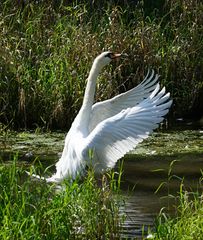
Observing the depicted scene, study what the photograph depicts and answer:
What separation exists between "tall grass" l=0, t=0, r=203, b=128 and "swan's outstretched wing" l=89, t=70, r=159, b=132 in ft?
5.12

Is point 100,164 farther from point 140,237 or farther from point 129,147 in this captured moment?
point 140,237

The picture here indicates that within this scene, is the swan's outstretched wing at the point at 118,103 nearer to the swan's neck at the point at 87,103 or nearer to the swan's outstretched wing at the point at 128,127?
the swan's neck at the point at 87,103

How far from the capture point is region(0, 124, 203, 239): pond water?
25.7ft

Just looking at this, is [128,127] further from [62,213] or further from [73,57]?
[73,57]

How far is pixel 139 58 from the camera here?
12.1m

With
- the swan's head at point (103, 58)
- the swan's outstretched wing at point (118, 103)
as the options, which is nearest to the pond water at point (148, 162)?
the swan's outstretched wing at point (118, 103)

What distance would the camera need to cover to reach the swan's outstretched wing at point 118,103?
9508 millimetres

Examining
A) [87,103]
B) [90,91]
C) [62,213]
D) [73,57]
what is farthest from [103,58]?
[62,213]

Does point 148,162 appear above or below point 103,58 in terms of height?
below

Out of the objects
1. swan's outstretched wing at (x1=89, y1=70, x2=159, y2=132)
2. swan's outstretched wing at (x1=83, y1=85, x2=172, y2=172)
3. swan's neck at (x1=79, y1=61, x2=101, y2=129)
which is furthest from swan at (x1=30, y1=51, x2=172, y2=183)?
swan's outstretched wing at (x1=89, y1=70, x2=159, y2=132)

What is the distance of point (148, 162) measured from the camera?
9.75 metres

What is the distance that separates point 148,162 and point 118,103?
690mm

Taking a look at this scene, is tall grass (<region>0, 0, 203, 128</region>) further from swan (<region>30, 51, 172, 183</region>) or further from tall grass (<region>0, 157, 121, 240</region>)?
tall grass (<region>0, 157, 121, 240</region>)

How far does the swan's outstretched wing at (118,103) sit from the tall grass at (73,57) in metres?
1.56
